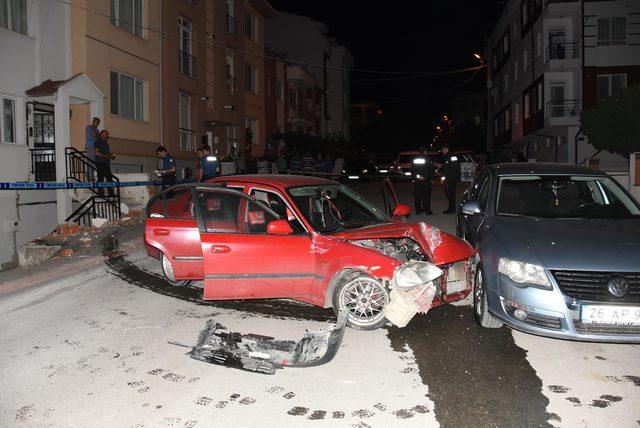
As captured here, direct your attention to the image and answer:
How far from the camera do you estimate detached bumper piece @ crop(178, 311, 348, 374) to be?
5047mm

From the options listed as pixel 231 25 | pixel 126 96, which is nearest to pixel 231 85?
pixel 231 25

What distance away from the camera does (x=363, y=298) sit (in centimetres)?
589

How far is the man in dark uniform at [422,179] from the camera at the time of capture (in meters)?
15.0

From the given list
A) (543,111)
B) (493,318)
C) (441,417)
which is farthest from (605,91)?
(441,417)

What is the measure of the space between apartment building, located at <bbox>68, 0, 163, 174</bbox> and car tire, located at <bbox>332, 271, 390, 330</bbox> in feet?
43.9

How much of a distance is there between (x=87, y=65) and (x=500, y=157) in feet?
62.7

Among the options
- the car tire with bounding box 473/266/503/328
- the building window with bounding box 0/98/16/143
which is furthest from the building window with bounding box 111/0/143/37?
the car tire with bounding box 473/266/503/328

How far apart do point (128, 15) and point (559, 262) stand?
17.9m

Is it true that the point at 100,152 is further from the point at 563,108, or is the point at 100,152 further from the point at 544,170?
the point at 563,108

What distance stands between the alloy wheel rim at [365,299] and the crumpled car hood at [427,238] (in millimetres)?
512

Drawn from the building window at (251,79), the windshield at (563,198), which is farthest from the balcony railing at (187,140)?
the windshield at (563,198)

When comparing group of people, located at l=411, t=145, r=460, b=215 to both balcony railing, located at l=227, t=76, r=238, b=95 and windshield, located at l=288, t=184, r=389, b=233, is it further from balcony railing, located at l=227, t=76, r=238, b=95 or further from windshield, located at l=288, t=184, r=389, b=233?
balcony railing, located at l=227, t=76, r=238, b=95

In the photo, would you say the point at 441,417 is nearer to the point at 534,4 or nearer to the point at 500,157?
the point at 500,157

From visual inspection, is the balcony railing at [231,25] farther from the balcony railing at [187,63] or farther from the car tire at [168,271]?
the car tire at [168,271]
